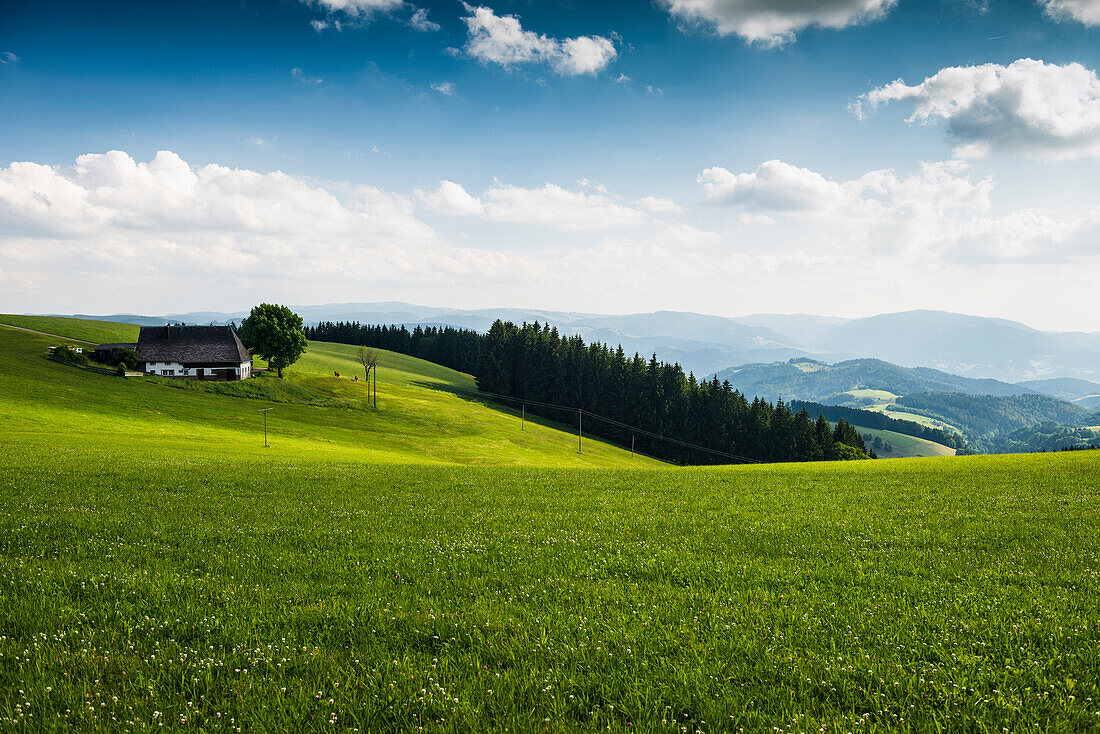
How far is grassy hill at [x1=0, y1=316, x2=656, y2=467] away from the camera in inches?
1938

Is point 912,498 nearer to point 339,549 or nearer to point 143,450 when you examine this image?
point 339,549

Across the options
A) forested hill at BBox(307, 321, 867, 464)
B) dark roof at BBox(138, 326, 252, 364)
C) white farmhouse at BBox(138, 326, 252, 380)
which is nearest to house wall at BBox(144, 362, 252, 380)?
white farmhouse at BBox(138, 326, 252, 380)

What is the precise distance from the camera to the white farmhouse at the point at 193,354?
9056 centimetres

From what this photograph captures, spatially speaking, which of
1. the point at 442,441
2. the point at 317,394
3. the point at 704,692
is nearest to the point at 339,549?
the point at 704,692

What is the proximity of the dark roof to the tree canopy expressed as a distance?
2.54 metres

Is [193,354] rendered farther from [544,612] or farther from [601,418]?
[544,612]

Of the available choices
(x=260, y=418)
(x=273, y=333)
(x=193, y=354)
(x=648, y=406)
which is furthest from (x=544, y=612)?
(x=648, y=406)

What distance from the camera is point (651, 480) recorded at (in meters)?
26.2

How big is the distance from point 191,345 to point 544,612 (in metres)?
110

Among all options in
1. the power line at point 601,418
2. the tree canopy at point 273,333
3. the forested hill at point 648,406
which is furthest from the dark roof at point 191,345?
the forested hill at point 648,406

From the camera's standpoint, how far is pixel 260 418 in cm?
7019

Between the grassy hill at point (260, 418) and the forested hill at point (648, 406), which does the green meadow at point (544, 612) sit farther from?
the forested hill at point (648, 406)

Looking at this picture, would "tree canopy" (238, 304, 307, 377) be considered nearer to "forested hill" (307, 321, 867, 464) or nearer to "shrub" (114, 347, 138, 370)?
"shrub" (114, 347, 138, 370)

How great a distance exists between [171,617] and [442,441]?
7350cm
